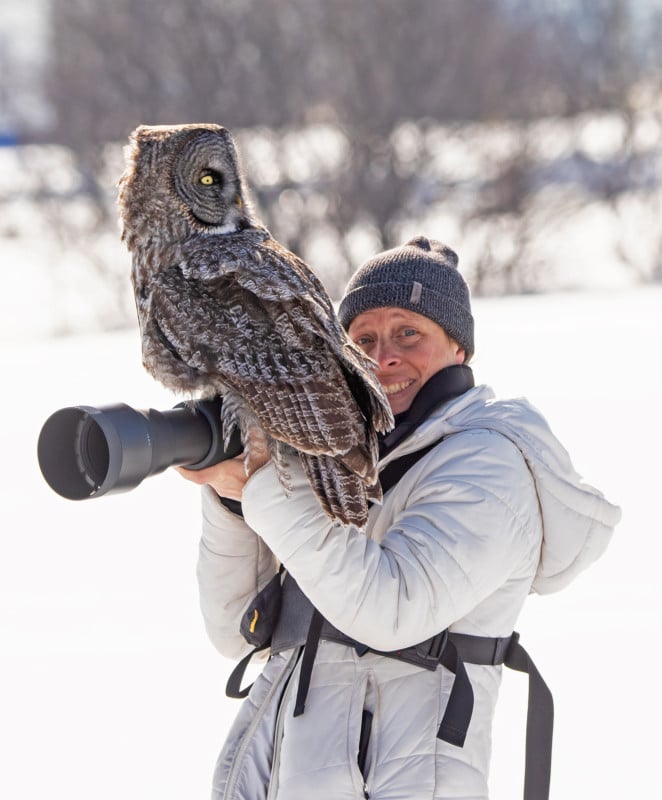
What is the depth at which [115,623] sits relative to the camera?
3543 millimetres

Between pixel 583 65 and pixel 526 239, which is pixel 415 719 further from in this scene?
pixel 583 65

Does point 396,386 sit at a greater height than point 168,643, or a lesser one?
greater

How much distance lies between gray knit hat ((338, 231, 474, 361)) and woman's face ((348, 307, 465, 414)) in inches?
0.8

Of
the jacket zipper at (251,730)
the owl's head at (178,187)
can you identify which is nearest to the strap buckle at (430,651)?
the jacket zipper at (251,730)

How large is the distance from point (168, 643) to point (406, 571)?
2082 millimetres

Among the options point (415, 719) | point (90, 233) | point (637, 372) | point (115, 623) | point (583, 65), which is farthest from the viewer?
point (583, 65)

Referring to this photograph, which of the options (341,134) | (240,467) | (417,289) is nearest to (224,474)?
(240,467)

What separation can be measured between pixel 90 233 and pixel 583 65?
683cm

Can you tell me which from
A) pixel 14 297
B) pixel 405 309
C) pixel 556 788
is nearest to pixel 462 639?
pixel 405 309

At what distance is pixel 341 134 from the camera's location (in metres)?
12.5

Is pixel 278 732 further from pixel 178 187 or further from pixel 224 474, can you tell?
pixel 178 187

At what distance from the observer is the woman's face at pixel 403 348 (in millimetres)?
1846

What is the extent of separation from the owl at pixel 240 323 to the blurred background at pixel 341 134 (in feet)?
31.0

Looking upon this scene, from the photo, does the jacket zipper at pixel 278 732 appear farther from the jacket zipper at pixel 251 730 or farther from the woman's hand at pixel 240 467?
the woman's hand at pixel 240 467
